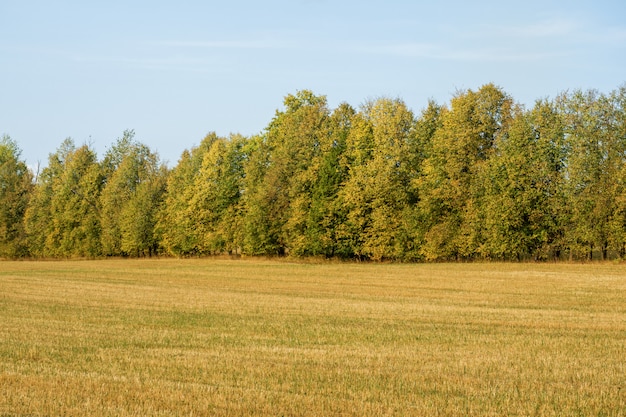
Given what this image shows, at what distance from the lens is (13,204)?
106 m

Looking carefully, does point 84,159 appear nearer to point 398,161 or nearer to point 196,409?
point 398,161

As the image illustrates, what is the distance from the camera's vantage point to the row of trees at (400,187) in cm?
6028

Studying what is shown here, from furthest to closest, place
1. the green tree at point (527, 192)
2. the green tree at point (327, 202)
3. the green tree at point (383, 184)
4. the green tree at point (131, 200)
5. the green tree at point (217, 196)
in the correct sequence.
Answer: the green tree at point (131, 200) → the green tree at point (217, 196) → the green tree at point (327, 202) → the green tree at point (383, 184) → the green tree at point (527, 192)

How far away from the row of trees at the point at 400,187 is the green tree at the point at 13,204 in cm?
1540

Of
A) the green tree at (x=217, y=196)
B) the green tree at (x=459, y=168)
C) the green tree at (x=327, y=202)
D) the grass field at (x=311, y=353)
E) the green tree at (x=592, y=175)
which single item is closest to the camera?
the grass field at (x=311, y=353)

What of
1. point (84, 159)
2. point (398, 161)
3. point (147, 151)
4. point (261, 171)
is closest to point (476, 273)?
point (398, 161)

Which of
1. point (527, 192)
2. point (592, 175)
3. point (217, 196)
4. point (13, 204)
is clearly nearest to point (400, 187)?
point (527, 192)

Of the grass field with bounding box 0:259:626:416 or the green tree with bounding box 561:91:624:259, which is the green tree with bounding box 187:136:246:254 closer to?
the green tree with bounding box 561:91:624:259

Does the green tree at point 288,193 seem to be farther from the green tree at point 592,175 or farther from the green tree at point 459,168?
the green tree at point 592,175

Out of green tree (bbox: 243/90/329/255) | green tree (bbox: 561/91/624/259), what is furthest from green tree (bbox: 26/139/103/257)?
green tree (bbox: 561/91/624/259)

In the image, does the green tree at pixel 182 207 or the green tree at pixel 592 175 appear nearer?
the green tree at pixel 592 175

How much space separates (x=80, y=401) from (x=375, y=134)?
60.7 meters

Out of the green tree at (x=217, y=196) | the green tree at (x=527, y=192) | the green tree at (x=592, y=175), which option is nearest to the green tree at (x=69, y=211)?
the green tree at (x=217, y=196)

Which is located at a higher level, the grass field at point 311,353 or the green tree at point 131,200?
the green tree at point 131,200
